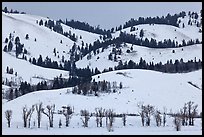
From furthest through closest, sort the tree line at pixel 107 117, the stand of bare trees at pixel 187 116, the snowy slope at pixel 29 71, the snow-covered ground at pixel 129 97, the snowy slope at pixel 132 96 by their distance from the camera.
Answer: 1. the snowy slope at pixel 29 71
2. the snowy slope at pixel 132 96
3. the snow-covered ground at pixel 129 97
4. the stand of bare trees at pixel 187 116
5. the tree line at pixel 107 117

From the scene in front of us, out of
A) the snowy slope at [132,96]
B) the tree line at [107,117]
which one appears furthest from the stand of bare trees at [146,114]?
the snowy slope at [132,96]

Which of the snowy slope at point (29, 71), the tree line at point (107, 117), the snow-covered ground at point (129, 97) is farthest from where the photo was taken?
the snowy slope at point (29, 71)

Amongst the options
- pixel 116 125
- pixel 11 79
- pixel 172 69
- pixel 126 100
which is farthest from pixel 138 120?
pixel 11 79

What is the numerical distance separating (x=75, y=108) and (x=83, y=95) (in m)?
10.6

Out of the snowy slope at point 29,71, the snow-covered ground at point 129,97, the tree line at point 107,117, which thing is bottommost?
the tree line at point 107,117

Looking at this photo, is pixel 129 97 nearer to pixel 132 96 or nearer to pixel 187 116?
pixel 132 96

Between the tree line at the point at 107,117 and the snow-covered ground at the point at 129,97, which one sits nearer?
the tree line at the point at 107,117

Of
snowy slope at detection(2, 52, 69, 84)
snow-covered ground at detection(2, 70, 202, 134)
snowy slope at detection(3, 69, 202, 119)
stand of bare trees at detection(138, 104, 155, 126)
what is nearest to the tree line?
stand of bare trees at detection(138, 104, 155, 126)

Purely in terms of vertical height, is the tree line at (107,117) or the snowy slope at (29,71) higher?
the snowy slope at (29,71)

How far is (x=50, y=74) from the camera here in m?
190

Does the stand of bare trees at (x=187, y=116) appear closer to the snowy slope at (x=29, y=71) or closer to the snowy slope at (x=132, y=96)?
the snowy slope at (x=132, y=96)

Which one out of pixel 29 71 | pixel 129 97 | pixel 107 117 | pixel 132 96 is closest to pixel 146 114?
pixel 107 117

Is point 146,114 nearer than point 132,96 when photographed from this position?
Yes

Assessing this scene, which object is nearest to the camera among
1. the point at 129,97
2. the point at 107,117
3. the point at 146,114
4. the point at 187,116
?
the point at 146,114
